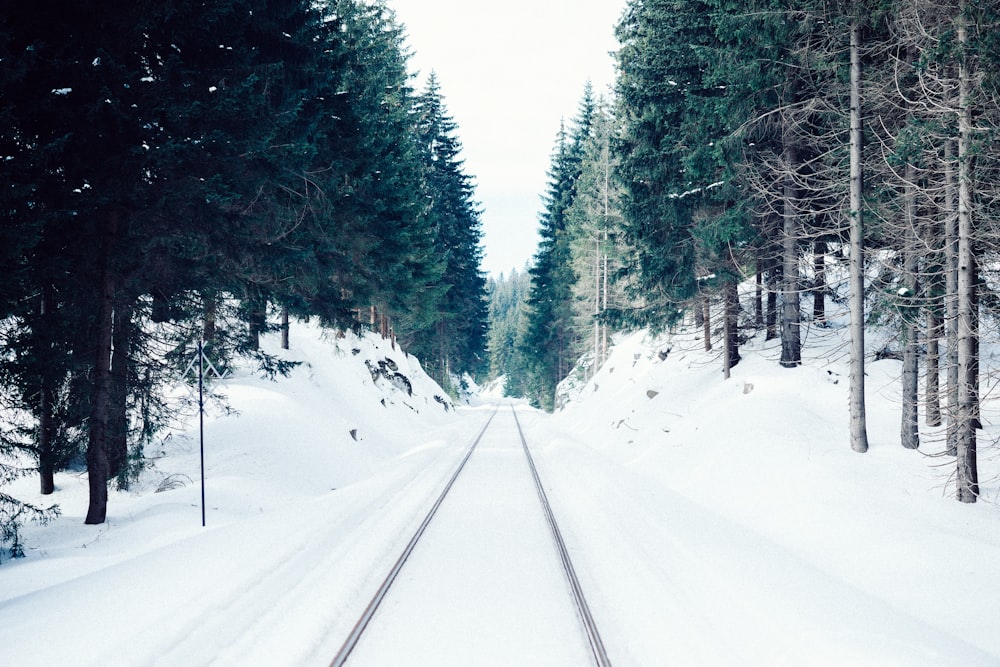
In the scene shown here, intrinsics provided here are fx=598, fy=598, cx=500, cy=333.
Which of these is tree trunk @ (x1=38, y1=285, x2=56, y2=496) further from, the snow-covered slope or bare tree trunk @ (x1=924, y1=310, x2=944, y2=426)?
bare tree trunk @ (x1=924, y1=310, x2=944, y2=426)

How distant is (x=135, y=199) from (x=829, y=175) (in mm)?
15102

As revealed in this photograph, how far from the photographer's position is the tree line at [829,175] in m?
9.25

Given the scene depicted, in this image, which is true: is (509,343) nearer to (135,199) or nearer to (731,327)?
(731,327)

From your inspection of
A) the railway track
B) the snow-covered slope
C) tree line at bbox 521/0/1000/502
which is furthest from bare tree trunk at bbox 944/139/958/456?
the railway track

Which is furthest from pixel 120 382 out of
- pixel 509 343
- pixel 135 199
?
pixel 509 343

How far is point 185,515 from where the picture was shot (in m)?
11.5

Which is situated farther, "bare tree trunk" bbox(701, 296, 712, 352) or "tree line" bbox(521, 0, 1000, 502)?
"bare tree trunk" bbox(701, 296, 712, 352)

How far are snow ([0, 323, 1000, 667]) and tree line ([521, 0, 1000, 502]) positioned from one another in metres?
1.70

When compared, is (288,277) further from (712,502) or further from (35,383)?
(712,502)

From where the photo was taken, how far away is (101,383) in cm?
1061

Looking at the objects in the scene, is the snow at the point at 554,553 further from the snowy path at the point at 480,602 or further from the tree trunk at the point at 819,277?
the tree trunk at the point at 819,277

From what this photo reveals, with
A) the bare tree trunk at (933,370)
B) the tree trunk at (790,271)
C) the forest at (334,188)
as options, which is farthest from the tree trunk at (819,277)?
the bare tree trunk at (933,370)

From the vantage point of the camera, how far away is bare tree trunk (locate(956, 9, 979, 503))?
352 inches

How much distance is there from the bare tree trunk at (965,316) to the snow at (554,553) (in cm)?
46
